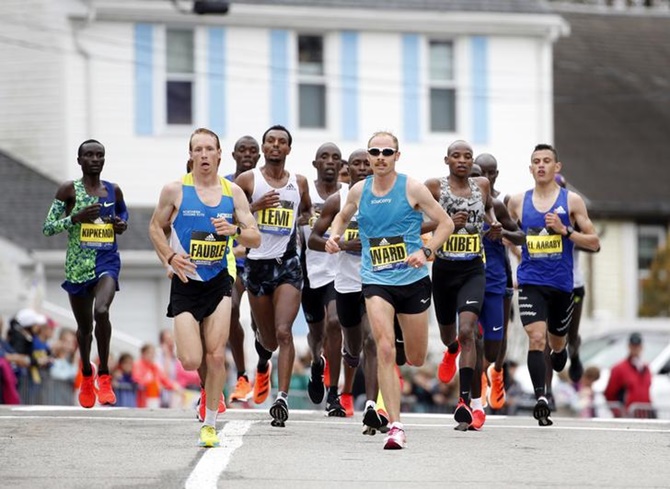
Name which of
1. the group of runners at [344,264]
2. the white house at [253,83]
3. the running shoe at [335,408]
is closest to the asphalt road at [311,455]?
the group of runners at [344,264]

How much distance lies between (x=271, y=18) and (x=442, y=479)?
22.7 m

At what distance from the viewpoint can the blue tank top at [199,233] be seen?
1355cm

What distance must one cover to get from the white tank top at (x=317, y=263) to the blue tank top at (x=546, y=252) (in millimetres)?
1826

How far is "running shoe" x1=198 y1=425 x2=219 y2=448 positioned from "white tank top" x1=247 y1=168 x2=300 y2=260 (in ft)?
8.05

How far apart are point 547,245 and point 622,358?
1327 centimetres

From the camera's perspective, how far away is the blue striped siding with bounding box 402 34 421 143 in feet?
114

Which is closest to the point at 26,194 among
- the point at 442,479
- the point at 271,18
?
the point at 271,18

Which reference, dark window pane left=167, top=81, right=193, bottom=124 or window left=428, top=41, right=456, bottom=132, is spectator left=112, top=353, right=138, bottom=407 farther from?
window left=428, top=41, right=456, bottom=132

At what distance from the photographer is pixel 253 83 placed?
3412cm

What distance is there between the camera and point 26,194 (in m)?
32.7

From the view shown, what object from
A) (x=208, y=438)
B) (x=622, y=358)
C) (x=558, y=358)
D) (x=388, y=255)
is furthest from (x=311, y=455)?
(x=622, y=358)

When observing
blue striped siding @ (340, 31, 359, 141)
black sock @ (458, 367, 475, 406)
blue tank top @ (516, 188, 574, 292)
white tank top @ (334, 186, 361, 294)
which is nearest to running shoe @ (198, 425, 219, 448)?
black sock @ (458, 367, 475, 406)

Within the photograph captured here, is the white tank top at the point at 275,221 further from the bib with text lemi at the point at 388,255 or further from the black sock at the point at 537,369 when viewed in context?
the black sock at the point at 537,369

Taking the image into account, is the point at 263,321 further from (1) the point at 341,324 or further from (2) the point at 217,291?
(2) the point at 217,291
